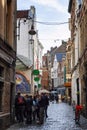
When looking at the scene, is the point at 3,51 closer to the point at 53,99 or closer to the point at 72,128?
the point at 72,128

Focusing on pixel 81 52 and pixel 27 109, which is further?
pixel 81 52

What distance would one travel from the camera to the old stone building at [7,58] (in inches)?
789

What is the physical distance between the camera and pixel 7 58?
2070cm

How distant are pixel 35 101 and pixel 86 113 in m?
3.94

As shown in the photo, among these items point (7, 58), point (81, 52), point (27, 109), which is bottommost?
point (27, 109)

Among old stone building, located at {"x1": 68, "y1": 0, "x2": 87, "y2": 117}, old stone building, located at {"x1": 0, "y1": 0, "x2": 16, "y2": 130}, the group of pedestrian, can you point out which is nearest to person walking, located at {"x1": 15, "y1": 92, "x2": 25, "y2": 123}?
the group of pedestrian

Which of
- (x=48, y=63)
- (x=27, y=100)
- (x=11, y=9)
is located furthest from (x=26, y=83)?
(x=48, y=63)

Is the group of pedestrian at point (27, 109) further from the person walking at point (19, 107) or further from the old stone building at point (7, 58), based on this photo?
the old stone building at point (7, 58)

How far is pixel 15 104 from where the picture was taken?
79.3ft

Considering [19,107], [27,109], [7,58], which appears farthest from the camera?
[27,109]

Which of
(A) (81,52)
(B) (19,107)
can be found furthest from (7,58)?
(A) (81,52)

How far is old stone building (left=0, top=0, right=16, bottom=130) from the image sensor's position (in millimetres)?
20031

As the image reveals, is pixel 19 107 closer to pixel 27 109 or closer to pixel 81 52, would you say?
pixel 27 109

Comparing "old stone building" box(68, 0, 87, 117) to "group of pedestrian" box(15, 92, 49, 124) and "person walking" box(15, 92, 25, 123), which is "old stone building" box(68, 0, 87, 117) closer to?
"group of pedestrian" box(15, 92, 49, 124)
